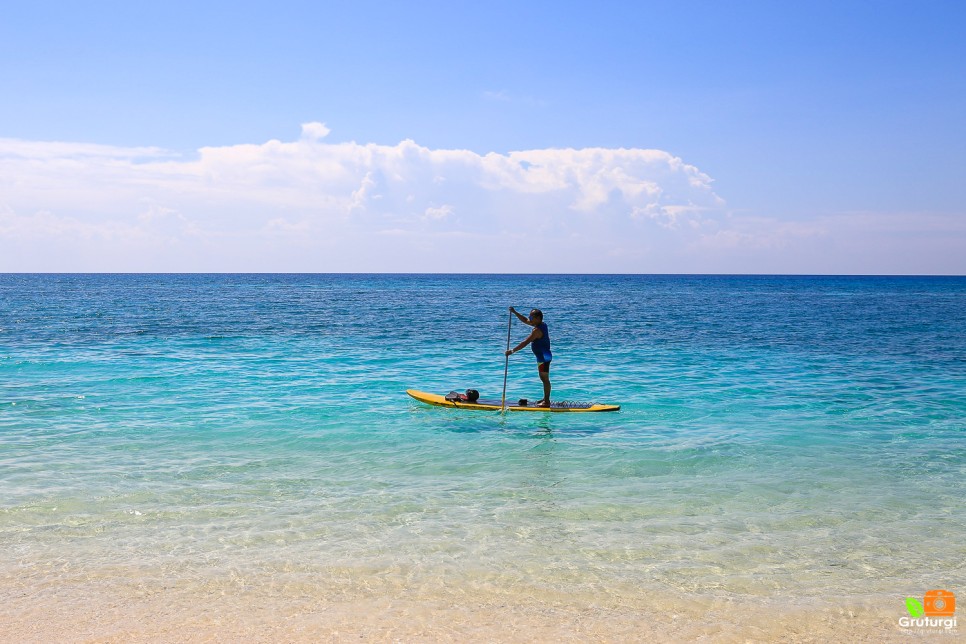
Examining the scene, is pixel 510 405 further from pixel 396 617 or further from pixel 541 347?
pixel 396 617

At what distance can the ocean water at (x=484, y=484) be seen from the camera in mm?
6656

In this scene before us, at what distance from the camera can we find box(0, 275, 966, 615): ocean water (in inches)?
262

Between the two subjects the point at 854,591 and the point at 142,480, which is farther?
the point at 142,480

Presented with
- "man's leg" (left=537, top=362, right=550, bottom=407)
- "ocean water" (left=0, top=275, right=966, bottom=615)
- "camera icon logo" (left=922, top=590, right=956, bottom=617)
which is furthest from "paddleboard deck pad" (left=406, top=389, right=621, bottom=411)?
"camera icon logo" (left=922, top=590, right=956, bottom=617)

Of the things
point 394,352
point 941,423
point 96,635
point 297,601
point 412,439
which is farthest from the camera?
point 394,352

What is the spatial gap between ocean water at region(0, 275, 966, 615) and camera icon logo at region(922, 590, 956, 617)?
0.13m

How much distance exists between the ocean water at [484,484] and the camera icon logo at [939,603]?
131mm

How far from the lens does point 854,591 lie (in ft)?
20.7

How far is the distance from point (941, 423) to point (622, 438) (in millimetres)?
6884

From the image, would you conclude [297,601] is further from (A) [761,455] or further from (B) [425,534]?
(A) [761,455]

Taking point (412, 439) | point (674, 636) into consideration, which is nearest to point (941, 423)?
point (412, 439)

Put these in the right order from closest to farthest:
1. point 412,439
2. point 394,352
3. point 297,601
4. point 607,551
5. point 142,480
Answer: point 297,601
point 607,551
point 142,480
point 412,439
point 394,352

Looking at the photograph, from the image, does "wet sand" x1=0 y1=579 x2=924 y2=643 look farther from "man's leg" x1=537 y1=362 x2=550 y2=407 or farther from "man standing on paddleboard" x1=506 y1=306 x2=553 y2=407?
"man standing on paddleboard" x1=506 y1=306 x2=553 y2=407

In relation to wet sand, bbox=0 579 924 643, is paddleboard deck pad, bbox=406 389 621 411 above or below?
above
